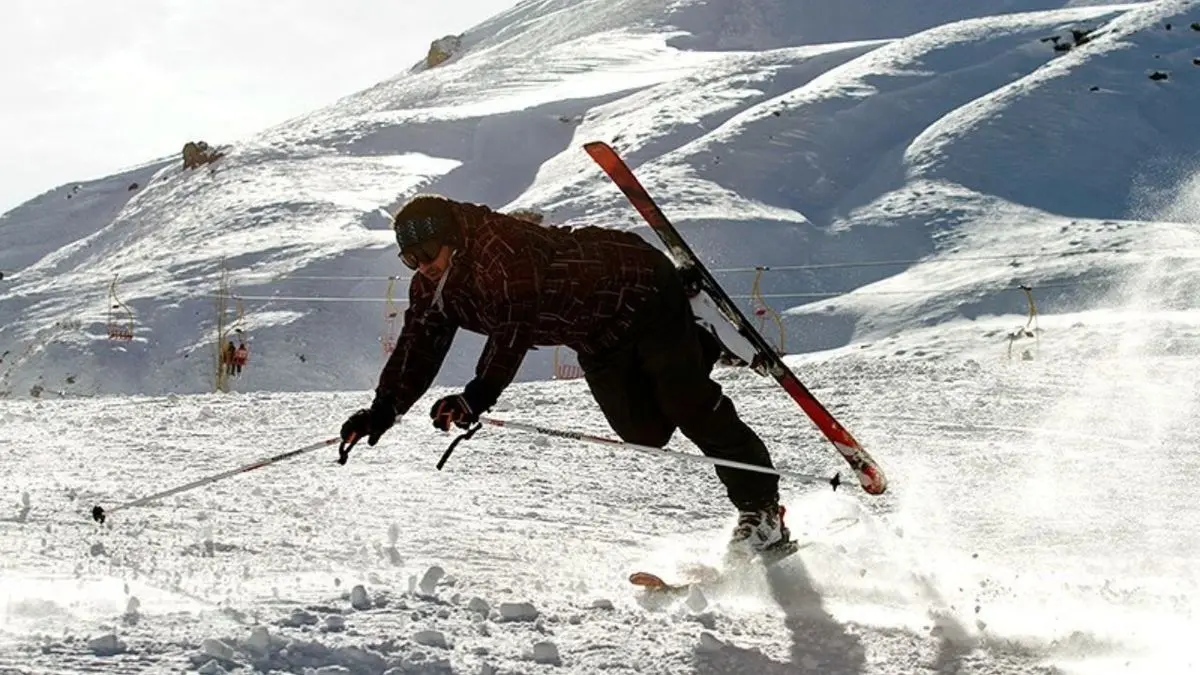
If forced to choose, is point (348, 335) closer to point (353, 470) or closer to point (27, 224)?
point (353, 470)

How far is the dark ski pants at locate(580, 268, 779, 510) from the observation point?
15.3ft

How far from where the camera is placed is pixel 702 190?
33094mm

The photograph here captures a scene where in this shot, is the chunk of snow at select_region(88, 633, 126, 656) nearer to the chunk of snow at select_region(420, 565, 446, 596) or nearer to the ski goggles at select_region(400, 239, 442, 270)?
the chunk of snow at select_region(420, 565, 446, 596)

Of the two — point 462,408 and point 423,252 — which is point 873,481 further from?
point 423,252

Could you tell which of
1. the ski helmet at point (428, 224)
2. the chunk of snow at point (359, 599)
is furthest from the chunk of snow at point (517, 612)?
the ski helmet at point (428, 224)

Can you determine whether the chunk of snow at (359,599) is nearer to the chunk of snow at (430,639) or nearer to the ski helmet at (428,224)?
the chunk of snow at (430,639)

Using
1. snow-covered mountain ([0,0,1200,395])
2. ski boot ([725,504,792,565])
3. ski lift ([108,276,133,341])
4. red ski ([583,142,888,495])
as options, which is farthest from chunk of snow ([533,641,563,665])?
ski lift ([108,276,133,341])

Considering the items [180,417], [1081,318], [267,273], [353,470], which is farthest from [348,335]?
[353,470]

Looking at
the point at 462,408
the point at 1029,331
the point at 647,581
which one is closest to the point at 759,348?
the point at 647,581

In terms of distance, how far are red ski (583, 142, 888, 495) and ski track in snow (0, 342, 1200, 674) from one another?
29 cm

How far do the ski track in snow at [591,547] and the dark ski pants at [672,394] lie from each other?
428 mm

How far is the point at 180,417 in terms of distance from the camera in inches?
366

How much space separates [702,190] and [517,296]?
96.1ft

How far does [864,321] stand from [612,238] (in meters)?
20.9
